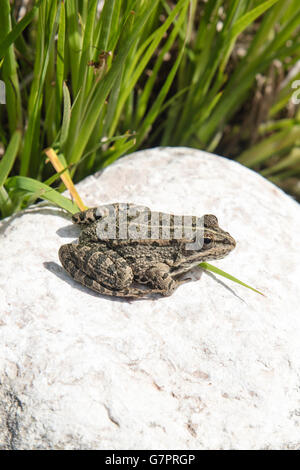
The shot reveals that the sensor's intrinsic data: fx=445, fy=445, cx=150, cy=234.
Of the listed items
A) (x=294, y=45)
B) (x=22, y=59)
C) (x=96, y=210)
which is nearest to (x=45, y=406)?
(x=96, y=210)

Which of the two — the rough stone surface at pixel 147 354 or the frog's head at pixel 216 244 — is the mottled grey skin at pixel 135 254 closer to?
the frog's head at pixel 216 244

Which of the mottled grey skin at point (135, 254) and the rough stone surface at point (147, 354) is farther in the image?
the mottled grey skin at point (135, 254)

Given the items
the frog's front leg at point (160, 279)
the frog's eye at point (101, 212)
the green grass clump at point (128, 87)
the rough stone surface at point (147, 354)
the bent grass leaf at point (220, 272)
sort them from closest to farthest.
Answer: the rough stone surface at point (147, 354)
the bent grass leaf at point (220, 272)
the frog's front leg at point (160, 279)
the green grass clump at point (128, 87)
the frog's eye at point (101, 212)

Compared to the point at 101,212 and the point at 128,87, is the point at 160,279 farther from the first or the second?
the point at 128,87

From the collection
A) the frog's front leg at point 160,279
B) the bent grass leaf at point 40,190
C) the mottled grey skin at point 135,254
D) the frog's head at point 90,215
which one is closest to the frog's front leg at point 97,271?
the mottled grey skin at point 135,254

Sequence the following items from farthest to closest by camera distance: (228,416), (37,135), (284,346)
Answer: (37,135)
(284,346)
(228,416)

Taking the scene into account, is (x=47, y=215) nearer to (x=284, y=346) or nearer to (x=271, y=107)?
(x=284, y=346)

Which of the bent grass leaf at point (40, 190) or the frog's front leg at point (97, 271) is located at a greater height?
the bent grass leaf at point (40, 190)

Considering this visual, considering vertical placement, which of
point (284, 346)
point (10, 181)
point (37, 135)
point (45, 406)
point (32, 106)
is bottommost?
point (45, 406)
